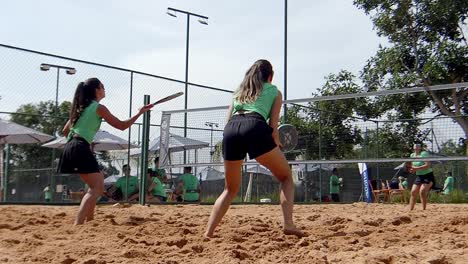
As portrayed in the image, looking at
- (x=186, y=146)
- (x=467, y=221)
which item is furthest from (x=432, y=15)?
(x=467, y=221)

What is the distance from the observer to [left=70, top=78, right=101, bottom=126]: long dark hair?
6.18 metres

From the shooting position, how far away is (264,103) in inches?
202

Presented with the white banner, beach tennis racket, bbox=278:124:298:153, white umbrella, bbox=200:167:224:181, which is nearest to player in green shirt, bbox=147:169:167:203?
white umbrella, bbox=200:167:224:181

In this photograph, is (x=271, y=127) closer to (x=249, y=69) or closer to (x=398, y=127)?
(x=249, y=69)

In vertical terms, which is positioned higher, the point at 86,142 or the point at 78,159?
the point at 86,142

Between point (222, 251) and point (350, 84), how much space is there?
22.5m

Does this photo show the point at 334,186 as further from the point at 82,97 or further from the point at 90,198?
the point at 90,198

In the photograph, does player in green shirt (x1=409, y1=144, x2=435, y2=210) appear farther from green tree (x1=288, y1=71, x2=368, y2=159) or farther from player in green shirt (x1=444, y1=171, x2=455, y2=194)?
player in green shirt (x1=444, y1=171, x2=455, y2=194)

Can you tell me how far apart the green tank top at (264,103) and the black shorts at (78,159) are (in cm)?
169

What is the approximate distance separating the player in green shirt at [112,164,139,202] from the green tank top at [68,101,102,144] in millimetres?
7732

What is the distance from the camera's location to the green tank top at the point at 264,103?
509 centimetres

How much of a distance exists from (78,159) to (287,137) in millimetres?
7043

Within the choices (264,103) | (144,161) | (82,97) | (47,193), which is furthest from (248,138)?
(47,193)

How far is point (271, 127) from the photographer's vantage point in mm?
5137
